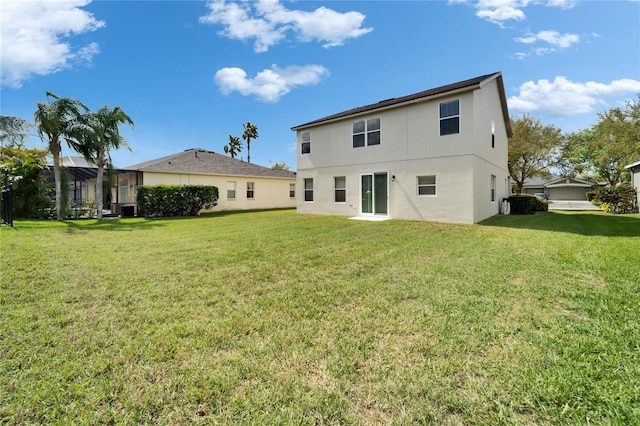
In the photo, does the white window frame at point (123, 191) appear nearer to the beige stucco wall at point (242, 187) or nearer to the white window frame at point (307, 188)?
the beige stucco wall at point (242, 187)

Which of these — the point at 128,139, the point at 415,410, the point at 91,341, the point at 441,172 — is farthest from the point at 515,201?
the point at 128,139

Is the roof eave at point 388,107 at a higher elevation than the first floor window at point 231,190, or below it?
higher

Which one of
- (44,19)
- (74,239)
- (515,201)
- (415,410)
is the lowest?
(415,410)

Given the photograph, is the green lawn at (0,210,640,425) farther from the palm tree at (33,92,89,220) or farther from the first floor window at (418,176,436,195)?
the palm tree at (33,92,89,220)

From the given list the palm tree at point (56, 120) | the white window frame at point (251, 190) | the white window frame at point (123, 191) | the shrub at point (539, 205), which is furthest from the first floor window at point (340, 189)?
the white window frame at point (123, 191)

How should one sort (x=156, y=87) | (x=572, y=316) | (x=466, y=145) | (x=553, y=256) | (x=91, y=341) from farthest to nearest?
(x=156, y=87)
(x=466, y=145)
(x=553, y=256)
(x=572, y=316)
(x=91, y=341)

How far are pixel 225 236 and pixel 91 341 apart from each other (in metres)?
6.09

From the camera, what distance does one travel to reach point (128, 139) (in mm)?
15305

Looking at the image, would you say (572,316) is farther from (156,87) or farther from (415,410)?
(156,87)

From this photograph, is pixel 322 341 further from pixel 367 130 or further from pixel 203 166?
pixel 203 166

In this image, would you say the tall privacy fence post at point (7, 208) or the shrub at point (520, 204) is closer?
the tall privacy fence post at point (7, 208)

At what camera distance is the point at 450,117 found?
1199 cm

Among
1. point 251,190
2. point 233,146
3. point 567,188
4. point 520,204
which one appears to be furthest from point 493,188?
point 567,188

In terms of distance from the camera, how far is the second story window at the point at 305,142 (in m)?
17.0
